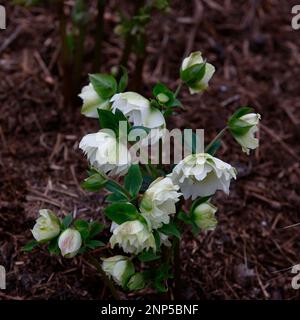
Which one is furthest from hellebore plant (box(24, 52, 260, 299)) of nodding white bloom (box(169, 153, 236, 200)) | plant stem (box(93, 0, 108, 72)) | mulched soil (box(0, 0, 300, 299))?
plant stem (box(93, 0, 108, 72))

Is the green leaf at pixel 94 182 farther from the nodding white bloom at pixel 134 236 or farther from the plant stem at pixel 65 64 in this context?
the plant stem at pixel 65 64

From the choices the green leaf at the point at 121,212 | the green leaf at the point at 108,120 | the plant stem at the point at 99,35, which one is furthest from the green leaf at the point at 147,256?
the plant stem at the point at 99,35

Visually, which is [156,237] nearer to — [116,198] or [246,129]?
[116,198]

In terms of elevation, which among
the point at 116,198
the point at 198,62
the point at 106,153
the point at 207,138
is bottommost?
the point at 207,138

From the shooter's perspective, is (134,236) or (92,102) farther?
(92,102)

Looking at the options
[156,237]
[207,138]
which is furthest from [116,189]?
[207,138]
